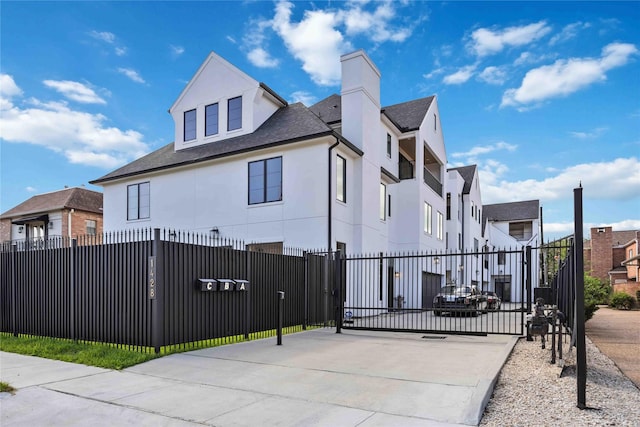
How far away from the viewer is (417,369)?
6.88 metres

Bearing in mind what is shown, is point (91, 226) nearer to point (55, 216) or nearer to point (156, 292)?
point (55, 216)

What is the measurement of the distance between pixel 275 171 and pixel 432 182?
42.5 ft

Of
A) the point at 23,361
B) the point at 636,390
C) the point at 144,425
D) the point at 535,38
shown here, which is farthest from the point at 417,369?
the point at 535,38

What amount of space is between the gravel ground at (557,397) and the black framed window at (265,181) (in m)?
10.7

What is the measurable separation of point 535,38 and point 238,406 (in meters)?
12.8

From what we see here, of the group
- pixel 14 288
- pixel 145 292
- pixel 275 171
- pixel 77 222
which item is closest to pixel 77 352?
pixel 145 292

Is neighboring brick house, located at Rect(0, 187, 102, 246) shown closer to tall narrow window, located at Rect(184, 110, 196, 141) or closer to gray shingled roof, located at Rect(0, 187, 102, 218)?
gray shingled roof, located at Rect(0, 187, 102, 218)

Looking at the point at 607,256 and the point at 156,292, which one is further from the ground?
the point at 156,292

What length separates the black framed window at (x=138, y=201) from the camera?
2002cm

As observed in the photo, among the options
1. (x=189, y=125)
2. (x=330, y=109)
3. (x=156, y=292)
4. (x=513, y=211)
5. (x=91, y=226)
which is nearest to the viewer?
(x=156, y=292)

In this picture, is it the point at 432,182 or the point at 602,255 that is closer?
the point at 432,182

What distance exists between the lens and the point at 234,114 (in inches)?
739

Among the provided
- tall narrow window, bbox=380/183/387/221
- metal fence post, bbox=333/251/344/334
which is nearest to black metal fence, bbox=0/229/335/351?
metal fence post, bbox=333/251/344/334

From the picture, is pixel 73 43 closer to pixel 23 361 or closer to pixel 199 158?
pixel 199 158
